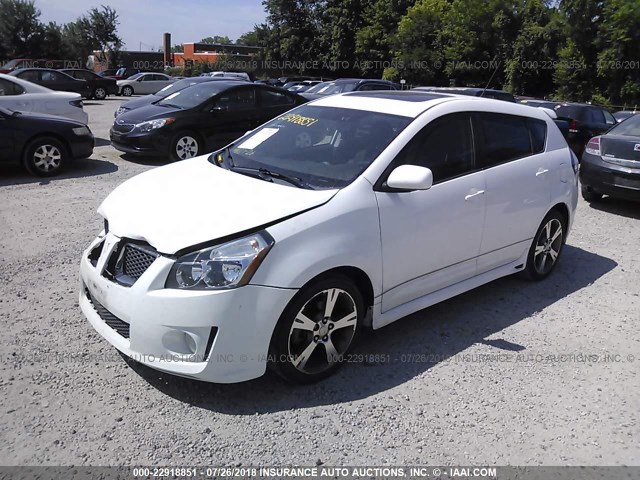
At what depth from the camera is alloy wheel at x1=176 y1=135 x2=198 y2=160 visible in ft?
33.7

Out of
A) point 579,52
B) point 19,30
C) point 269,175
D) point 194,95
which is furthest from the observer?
point 19,30

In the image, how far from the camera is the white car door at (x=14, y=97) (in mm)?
11094

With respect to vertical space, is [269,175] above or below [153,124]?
above

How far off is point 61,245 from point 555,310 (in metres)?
4.72

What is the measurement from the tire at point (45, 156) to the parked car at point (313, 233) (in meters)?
5.34

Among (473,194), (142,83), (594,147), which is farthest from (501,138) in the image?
(142,83)

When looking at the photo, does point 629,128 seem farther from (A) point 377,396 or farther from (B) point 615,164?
(A) point 377,396

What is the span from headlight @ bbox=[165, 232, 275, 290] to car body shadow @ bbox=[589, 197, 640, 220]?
6.91 meters

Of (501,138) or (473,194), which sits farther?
(501,138)

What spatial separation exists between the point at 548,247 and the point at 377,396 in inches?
107

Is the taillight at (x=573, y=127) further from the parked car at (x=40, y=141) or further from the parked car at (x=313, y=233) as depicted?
the parked car at (x=40, y=141)

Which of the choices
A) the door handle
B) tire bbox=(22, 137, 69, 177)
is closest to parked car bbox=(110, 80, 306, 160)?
tire bbox=(22, 137, 69, 177)

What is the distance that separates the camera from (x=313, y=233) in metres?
3.24

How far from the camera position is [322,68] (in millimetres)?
56969
